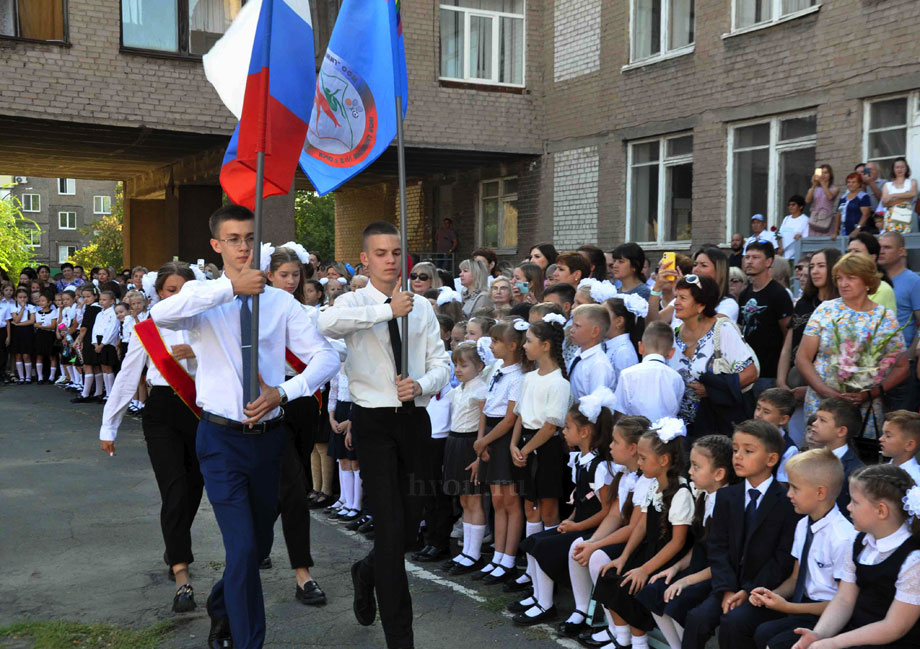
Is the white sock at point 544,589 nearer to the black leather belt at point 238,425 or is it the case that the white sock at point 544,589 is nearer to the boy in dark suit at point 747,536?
the boy in dark suit at point 747,536

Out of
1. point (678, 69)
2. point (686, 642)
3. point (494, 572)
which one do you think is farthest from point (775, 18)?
point (686, 642)

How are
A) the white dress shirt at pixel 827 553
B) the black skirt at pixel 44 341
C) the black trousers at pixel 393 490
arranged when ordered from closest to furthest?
1. the white dress shirt at pixel 827 553
2. the black trousers at pixel 393 490
3. the black skirt at pixel 44 341

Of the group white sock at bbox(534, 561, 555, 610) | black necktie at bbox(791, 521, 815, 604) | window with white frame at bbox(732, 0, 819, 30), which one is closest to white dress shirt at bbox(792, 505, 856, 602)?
black necktie at bbox(791, 521, 815, 604)

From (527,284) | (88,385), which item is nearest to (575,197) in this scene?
(88,385)

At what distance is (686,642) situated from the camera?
174 inches

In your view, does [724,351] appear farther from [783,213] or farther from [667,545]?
[783,213]

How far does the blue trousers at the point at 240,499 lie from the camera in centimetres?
434

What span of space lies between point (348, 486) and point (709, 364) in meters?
3.52

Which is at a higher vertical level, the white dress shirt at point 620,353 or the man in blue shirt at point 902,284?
the man in blue shirt at point 902,284

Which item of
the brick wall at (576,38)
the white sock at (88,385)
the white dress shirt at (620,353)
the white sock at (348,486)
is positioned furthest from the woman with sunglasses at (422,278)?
the brick wall at (576,38)

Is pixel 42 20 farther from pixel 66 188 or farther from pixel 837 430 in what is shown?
pixel 66 188

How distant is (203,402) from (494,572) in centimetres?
261

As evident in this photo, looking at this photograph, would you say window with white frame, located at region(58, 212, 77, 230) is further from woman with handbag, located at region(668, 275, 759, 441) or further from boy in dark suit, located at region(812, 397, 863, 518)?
boy in dark suit, located at region(812, 397, 863, 518)

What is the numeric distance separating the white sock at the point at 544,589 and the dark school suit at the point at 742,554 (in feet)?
3.88
